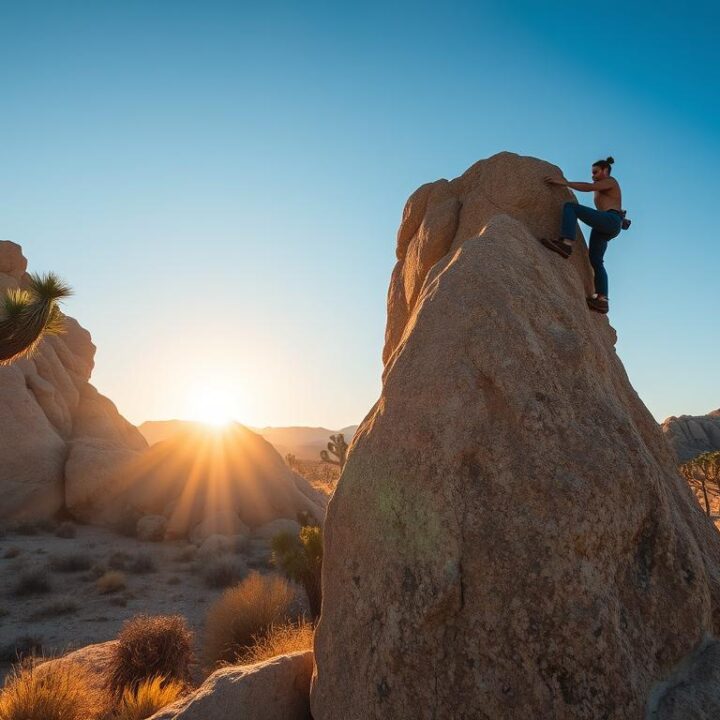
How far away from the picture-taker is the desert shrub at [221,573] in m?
13.7

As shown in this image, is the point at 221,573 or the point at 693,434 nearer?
the point at 221,573

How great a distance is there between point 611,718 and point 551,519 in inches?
39.7

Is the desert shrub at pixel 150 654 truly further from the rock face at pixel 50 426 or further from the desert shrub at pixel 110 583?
the rock face at pixel 50 426

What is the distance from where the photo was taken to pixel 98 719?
5.70 m

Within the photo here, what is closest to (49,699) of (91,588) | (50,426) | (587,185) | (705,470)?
(587,185)

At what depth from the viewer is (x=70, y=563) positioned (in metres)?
14.1

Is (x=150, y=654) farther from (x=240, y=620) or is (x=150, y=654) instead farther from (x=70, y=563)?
(x=70, y=563)

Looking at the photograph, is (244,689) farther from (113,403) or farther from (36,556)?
(113,403)

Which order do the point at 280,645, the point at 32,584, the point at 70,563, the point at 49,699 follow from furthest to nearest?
1. the point at 70,563
2. the point at 32,584
3. the point at 280,645
4. the point at 49,699

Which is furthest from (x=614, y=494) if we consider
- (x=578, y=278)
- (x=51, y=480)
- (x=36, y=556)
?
(x=51, y=480)

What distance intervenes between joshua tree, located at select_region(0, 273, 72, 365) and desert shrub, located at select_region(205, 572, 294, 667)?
7.76 metres

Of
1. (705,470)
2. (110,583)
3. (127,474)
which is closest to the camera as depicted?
(110,583)

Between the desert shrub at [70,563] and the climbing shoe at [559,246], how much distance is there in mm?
15748

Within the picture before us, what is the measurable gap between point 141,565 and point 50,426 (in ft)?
38.3
